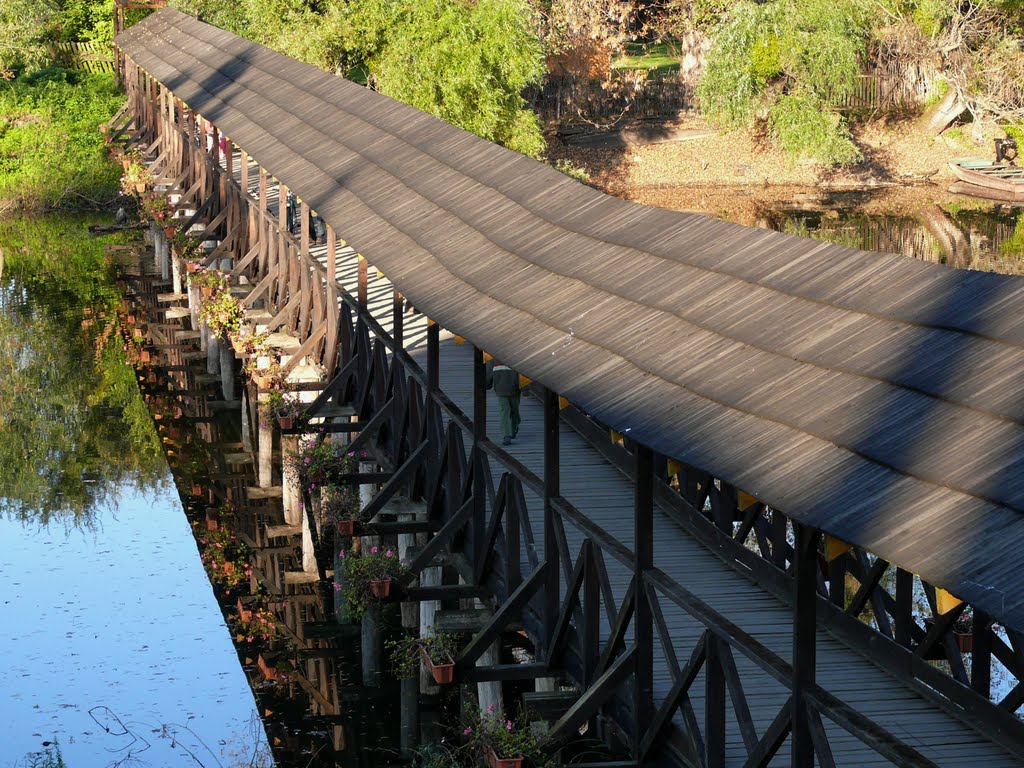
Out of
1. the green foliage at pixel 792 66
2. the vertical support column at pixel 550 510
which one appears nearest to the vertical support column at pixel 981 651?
the vertical support column at pixel 550 510

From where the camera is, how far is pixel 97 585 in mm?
17656

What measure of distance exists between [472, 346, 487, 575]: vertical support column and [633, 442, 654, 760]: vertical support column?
2573mm

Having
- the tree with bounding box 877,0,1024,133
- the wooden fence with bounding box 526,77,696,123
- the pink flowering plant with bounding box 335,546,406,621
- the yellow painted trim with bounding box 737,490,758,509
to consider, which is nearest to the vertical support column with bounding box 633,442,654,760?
the yellow painted trim with bounding box 737,490,758,509

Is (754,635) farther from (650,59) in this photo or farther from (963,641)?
(650,59)

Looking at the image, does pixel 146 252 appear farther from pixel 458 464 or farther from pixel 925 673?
pixel 925 673

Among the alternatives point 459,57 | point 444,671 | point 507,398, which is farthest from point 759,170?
point 444,671

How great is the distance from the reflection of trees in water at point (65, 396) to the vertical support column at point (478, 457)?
10.4 metres

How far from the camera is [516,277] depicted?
392 inches

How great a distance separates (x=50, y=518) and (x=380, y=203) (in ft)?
29.1

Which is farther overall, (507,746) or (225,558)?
(225,558)

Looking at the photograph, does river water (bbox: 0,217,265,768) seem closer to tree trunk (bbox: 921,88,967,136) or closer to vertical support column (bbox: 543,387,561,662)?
vertical support column (bbox: 543,387,561,662)

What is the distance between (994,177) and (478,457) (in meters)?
31.5

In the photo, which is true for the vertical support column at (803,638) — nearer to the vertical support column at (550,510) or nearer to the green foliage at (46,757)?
the vertical support column at (550,510)

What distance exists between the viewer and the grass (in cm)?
4494
